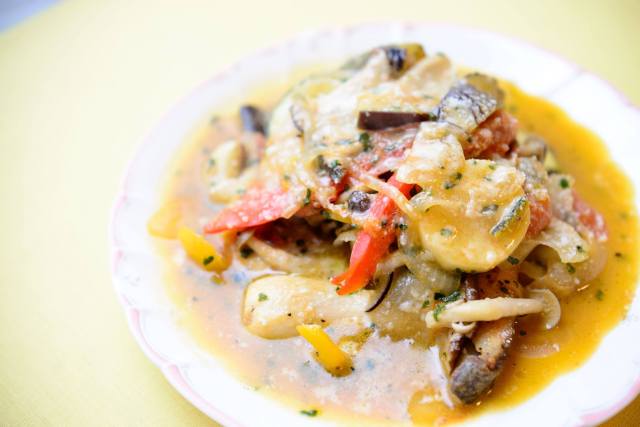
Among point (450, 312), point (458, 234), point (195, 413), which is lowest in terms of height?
point (195, 413)

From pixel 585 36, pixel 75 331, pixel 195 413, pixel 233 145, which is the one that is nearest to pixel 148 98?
pixel 233 145

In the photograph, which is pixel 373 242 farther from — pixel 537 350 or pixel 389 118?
pixel 537 350

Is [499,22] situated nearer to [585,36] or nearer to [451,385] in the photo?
[585,36]

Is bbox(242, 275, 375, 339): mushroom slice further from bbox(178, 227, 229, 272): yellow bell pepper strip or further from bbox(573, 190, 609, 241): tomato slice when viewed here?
bbox(573, 190, 609, 241): tomato slice

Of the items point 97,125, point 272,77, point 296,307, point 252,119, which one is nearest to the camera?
point 296,307

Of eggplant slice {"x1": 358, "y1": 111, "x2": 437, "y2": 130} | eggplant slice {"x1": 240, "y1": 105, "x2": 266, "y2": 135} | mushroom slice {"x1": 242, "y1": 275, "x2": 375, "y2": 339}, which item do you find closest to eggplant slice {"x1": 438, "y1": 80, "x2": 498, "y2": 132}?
eggplant slice {"x1": 358, "y1": 111, "x2": 437, "y2": 130}

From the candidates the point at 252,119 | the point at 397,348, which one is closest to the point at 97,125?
the point at 252,119
